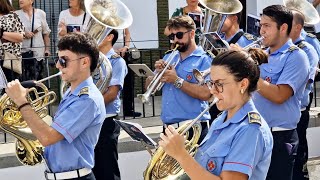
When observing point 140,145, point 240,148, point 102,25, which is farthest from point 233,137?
point 140,145

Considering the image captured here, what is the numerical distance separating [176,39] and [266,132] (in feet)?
8.35

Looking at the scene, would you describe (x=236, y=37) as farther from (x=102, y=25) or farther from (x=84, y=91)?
(x=84, y=91)

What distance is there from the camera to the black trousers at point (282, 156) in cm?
451

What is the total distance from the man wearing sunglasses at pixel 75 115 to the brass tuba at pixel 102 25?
112cm

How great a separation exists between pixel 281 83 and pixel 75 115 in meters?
1.54

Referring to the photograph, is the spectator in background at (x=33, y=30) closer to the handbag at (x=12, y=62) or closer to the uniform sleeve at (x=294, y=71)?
the handbag at (x=12, y=62)

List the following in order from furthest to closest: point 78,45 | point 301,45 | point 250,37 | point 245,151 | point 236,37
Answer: point 236,37
point 250,37
point 301,45
point 78,45
point 245,151

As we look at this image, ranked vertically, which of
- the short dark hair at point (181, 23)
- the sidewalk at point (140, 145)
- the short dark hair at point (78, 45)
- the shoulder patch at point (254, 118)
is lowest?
the sidewalk at point (140, 145)

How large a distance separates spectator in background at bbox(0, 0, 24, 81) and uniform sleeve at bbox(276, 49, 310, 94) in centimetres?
370

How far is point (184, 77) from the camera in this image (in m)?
5.55

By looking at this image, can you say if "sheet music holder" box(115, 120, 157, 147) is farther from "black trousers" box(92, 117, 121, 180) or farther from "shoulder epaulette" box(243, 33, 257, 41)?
"shoulder epaulette" box(243, 33, 257, 41)

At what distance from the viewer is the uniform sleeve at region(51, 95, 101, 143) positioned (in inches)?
152

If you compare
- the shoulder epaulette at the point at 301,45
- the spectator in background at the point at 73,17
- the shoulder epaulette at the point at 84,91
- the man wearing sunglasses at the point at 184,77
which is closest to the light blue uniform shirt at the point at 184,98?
the man wearing sunglasses at the point at 184,77

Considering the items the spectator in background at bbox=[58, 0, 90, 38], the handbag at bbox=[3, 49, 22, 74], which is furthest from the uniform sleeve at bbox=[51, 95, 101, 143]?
the spectator in background at bbox=[58, 0, 90, 38]
